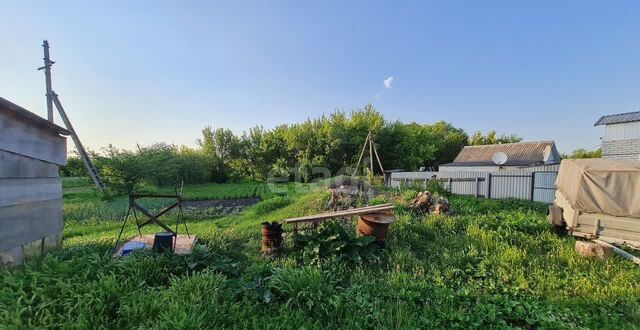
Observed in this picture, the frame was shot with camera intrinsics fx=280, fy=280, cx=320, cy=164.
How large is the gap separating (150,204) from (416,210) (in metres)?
11.0

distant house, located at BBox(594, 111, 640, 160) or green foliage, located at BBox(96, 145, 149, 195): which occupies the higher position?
distant house, located at BBox(594, 111, 640, 160)

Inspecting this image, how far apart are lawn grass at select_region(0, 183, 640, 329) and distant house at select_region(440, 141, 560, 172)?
50.0 ft

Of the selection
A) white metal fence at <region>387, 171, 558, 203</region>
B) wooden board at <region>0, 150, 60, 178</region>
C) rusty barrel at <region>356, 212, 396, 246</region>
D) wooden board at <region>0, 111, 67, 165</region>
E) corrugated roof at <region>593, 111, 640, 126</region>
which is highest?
corrugated roof at <region>593, 111, 640, 126</region>

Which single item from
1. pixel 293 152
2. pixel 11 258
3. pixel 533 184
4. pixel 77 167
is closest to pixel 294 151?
pixel 293 152

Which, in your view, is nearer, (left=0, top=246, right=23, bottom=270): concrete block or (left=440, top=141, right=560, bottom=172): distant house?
(left=0, top=246, right=23, bottom=270): concrete block

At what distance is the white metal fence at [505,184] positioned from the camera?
1075 centimetres

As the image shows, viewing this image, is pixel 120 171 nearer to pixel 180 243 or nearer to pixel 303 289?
pixel 180 243

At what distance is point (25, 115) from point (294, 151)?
20206 mm

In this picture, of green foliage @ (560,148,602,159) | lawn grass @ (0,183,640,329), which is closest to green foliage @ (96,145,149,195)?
lawn grass @ (0,183,640,329)

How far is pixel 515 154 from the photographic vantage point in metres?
21.0

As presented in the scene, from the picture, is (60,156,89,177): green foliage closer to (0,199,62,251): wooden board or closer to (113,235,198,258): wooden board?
(113,235,198,258): wooden board

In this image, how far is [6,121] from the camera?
3.61m

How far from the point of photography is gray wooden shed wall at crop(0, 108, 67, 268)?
11.8 feet

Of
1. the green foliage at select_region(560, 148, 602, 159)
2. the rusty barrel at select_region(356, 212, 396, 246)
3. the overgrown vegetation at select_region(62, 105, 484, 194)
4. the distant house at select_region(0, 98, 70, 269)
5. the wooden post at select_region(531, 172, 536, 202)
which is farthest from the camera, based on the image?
the green foliage at select_region(560, 148, 602, 159)
